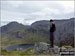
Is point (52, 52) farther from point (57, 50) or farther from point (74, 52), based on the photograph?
point (74, 52)

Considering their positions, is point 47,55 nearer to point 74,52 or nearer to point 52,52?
point 52,52

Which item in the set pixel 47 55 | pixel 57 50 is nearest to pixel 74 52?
pixel 57 50

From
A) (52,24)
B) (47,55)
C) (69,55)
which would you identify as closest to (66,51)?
(69,55)

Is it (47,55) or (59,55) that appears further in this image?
(47,55)

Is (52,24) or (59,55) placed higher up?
(52,24)

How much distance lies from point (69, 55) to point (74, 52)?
0.68 m

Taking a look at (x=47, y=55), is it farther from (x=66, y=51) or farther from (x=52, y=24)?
(x=52, y=24)

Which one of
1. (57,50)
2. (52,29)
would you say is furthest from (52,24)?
(57,50)

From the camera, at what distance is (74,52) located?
17.3 meters

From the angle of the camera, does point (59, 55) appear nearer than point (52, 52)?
Yes

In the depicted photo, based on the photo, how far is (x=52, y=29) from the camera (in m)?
18.5

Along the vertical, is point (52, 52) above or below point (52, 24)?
below

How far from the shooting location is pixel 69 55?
→ 1764 centimetres

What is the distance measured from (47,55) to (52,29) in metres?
2.91
